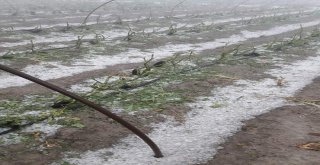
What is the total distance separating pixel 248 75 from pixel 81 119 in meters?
3.78

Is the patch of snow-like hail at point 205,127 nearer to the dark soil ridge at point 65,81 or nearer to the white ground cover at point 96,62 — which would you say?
the dark soil ridge at point 65,81

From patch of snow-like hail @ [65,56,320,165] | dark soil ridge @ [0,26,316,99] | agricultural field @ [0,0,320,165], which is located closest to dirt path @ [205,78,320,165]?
agricultural field @ [0,0,320,165]

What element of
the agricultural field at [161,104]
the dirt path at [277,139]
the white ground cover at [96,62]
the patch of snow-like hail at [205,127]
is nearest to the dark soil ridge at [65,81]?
the agricultural field at [161,104]

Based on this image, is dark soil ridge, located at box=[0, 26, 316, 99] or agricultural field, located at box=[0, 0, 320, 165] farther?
dark soil ridge, located at box=[0, 26, 316, 99]

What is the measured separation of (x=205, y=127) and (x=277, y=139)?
0.83m

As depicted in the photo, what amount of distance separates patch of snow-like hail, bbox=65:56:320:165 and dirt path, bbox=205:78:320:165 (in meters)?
0.14

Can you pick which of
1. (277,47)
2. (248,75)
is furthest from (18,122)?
(277,47)

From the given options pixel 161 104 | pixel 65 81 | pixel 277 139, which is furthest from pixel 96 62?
pixel 277 139

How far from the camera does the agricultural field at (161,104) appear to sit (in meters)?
4.30

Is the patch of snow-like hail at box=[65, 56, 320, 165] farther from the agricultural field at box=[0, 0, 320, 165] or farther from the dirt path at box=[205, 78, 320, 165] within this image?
the dirt path at box=[205, 78, 320, 165]

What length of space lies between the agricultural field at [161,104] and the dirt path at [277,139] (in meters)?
0.01

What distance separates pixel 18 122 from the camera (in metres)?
4.89

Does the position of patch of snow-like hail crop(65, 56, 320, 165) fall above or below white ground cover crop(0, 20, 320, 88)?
below

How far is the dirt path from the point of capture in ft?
13.6
